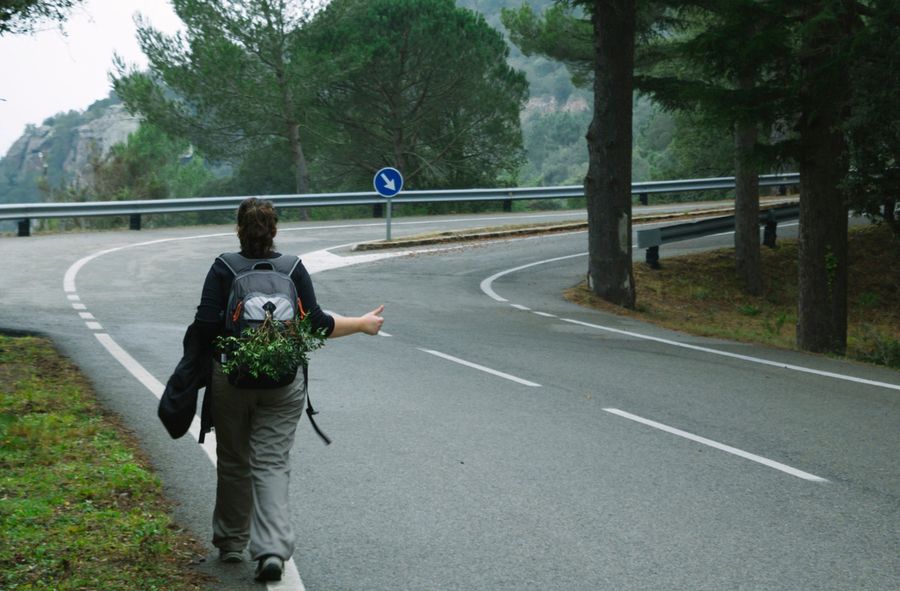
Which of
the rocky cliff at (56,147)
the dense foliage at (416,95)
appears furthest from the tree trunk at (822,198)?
the rocky cliff at (56,147)

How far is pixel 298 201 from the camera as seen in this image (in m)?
33.7

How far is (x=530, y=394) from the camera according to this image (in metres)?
10.4

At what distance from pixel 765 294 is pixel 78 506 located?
21896 millimetres

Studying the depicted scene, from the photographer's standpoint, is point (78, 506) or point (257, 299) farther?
point (78, 506)

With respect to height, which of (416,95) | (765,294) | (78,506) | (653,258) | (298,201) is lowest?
A: (765,294)

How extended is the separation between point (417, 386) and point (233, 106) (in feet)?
125

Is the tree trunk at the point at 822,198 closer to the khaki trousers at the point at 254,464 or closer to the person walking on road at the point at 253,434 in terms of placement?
the person walking on road at the point at 253,434

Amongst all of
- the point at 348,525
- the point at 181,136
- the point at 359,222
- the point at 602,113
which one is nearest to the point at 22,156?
the point at 181,136

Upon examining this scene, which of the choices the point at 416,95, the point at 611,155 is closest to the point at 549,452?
the point at 611,155

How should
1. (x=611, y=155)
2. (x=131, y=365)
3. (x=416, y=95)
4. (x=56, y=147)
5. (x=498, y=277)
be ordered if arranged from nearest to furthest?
1. (x=131, y=365)
2. (x=611, y=155)
3. (x=498, y=277)
4. (x=416, y=95)
5. (x=56, y=147)

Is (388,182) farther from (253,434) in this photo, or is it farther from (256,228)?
(253,434)

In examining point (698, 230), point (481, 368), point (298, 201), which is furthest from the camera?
point (298, 201)

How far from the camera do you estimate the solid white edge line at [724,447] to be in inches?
294

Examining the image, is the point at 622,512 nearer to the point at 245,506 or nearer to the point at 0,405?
the point at 245,506
